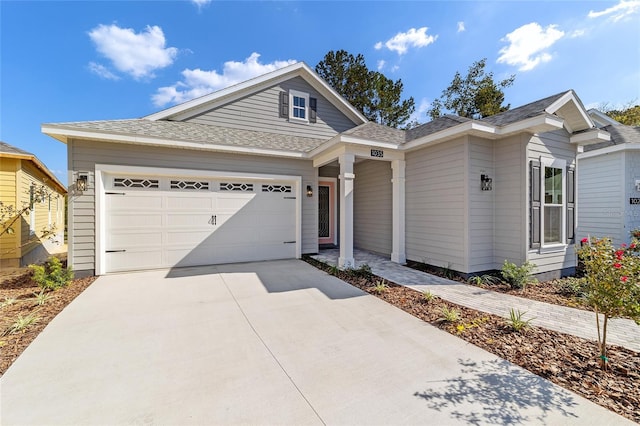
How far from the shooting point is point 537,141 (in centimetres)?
574

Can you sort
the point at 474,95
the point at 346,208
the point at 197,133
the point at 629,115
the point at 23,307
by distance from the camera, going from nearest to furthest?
the point at 23,307 < the point at 346,208 < the point at 197,133 < the point at 629,115 < the point at 474,95

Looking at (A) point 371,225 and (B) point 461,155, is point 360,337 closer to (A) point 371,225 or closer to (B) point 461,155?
(B) point 461,155

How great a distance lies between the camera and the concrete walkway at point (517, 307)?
330 cm

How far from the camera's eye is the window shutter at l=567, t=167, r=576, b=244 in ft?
20.9

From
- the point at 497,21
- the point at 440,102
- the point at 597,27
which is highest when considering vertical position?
the point at 440,102

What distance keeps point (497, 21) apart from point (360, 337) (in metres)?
9.69

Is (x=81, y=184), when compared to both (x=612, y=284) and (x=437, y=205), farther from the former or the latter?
(x=612, y=284)

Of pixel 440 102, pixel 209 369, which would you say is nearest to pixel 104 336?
pixel 209 369

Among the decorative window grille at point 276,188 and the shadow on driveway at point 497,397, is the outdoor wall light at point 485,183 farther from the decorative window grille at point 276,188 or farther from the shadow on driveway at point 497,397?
the decorative window grille at point 276,188

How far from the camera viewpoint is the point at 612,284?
2475 mm

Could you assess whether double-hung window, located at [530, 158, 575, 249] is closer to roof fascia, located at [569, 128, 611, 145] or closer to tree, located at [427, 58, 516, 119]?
roof fascia, located at [569, 128, 611, 145]

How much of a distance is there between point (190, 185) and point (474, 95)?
19.6 metres

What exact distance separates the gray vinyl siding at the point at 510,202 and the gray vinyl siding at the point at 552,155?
0.79 ft

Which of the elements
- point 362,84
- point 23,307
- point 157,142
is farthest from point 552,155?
point 362,84
